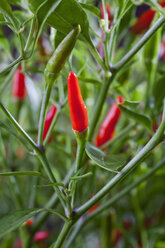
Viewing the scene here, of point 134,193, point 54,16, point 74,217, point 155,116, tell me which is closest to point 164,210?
point 134,193

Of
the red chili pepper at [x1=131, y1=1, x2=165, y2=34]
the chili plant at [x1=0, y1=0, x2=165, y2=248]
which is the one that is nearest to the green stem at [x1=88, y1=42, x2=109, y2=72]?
the chili plant at [x1=0, y1=0, x2=165, y2=248]

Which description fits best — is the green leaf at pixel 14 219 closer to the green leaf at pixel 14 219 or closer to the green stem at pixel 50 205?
the green leaf at pixel 14 219

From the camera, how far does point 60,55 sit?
26 centimetres

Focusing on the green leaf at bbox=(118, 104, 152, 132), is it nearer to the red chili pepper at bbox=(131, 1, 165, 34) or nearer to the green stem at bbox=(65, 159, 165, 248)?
the green stem at bbox=(65, 159, 165, 248)

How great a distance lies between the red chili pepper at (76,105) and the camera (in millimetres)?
272

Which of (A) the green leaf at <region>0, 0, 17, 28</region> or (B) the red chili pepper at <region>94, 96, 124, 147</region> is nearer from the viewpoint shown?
(A) the green leaf at <region>0, 0, 17, 28</region>

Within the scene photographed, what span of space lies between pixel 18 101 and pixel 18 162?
11 cm

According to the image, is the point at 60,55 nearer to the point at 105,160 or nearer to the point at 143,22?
the point at 105,160

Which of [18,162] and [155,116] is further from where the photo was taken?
[18,162]

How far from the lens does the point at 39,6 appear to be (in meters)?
0.24

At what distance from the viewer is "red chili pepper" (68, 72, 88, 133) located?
10.7 inches

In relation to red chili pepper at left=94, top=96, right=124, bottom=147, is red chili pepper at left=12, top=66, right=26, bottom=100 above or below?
above

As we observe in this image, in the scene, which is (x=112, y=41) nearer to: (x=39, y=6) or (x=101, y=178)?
(x=39, y=6)

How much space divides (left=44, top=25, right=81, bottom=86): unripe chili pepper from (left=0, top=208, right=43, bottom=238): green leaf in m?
0.13
